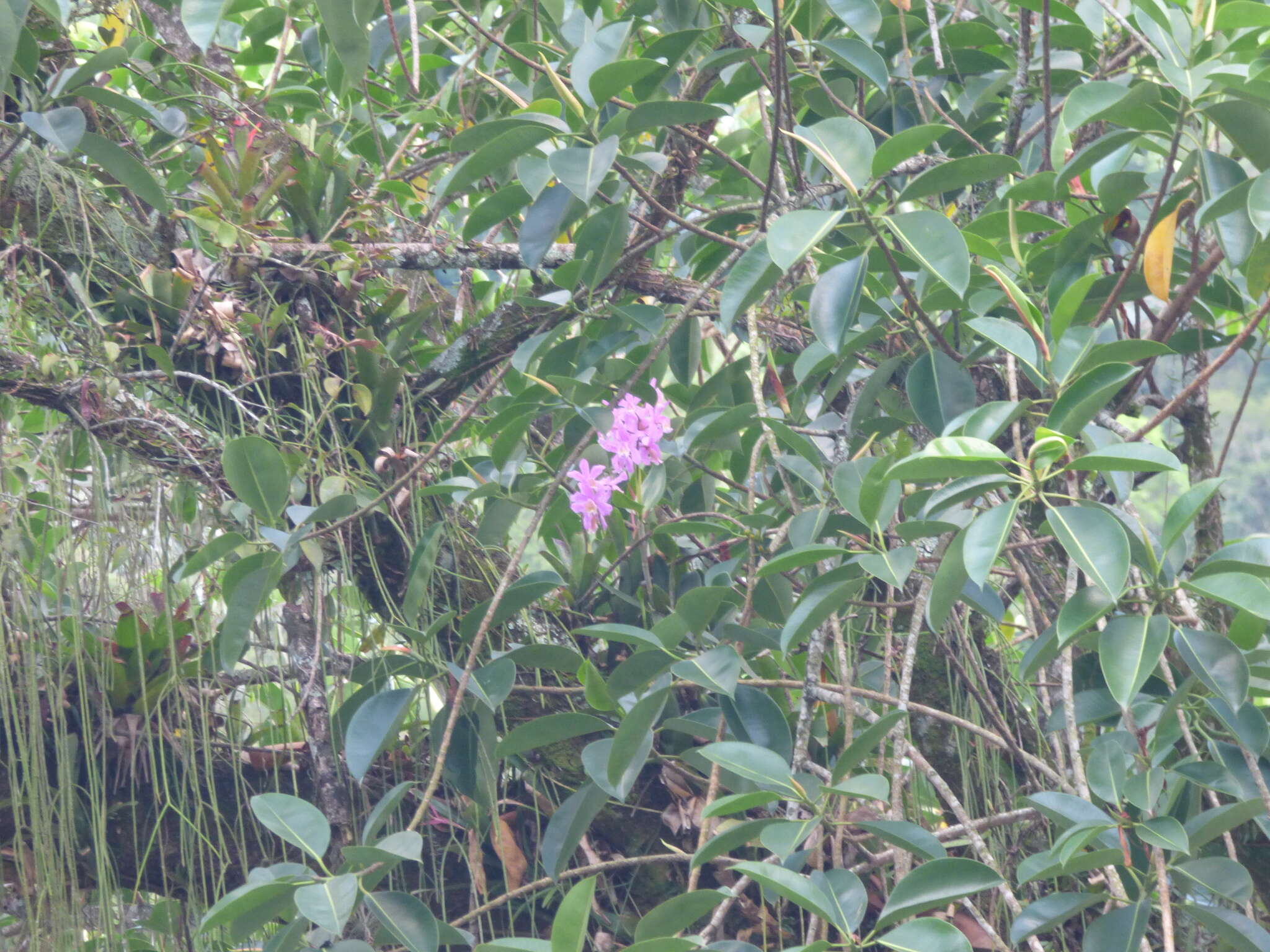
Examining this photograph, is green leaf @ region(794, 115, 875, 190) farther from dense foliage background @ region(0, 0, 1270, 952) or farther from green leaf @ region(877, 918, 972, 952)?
green leaf @ region(877, 918, 972, 952)

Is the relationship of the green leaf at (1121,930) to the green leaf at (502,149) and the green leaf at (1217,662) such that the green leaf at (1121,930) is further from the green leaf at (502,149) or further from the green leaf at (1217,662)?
the green leaf at (502,149)

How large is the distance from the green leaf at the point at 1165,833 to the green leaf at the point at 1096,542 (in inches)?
7.9

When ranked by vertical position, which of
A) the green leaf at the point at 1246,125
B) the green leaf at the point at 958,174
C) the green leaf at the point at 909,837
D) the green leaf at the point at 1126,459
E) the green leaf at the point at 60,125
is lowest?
the green leaf at the point at 909,837

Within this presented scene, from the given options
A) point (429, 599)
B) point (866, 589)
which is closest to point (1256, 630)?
point (866, 589)

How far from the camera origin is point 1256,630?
89 centimetres

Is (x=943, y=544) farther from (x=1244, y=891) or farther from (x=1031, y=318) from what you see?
(x=1244, y=891)

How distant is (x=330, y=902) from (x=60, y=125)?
76 cm

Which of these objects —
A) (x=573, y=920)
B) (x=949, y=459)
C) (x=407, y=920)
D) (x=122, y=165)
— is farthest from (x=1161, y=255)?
(x=122, y=165)

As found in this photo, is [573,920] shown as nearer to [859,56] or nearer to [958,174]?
[958,174]

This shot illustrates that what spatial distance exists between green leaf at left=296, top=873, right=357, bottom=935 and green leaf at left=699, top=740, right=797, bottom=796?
281mm

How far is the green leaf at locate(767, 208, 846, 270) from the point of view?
2.39 ft

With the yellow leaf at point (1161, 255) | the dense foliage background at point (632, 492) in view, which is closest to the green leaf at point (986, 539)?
the dense foliage background at point (632, 492)

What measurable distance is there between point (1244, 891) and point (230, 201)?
1178 millimetres

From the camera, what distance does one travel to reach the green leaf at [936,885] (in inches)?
30.6
